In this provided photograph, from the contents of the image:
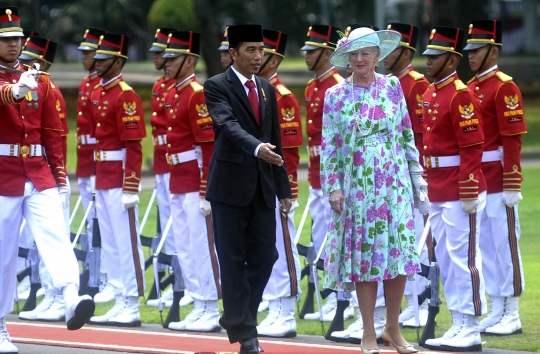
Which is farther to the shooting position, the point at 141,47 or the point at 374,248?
the point at 141,47

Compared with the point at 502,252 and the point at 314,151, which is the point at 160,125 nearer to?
the point at 314,151

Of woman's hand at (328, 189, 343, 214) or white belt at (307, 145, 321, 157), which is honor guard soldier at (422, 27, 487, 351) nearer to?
woman's hand at (328, 189, 343, 214)

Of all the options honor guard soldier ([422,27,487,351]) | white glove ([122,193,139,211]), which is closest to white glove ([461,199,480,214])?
honor guard soldier ([422,27,487,351])

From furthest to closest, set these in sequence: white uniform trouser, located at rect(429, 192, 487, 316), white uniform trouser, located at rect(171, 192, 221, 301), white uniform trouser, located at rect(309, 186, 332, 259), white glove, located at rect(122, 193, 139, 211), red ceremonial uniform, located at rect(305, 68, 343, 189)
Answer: white uniform trouser, located at rect(309, 186, 332, 259), red ceremonial uniform, located at rect(305, 68, 343, 189), white glove, located at rect(122, 193, 139, 211), white uniform trouser, located at rect(171, 192, 221, 301), white uniform trouser, located at rect(429, 192, 487, 316)

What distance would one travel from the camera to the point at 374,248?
26.7 feet

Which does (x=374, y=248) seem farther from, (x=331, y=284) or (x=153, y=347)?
(x=153, y=347)

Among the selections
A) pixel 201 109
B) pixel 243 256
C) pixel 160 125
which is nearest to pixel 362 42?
pixel 243 256

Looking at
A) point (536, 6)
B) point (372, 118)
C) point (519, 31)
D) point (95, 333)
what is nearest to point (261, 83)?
point (372, 118)

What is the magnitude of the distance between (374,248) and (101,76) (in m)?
3.87

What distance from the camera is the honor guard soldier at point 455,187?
28.9ft

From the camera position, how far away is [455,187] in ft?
29.5

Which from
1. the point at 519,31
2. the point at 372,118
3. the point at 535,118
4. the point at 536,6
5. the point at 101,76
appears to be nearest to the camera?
the point at 372,118

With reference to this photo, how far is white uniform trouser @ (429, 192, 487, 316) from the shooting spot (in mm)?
8797

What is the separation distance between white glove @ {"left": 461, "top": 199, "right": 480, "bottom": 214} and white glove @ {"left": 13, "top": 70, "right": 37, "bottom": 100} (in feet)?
10.4
